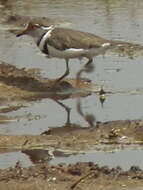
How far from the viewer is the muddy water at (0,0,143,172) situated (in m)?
10.6

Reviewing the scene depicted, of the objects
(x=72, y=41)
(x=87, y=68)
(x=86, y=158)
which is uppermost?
(x=72, y=41)

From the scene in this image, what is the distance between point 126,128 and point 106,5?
887 cm

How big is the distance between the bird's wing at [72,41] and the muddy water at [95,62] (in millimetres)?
559

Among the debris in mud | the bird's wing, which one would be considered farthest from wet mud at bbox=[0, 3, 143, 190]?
the bird's wing

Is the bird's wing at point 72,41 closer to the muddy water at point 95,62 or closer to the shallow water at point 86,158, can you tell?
the muddy water at point 95,62

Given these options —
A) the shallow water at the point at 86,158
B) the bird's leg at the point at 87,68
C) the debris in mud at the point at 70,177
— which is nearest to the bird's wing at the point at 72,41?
the bird's leg at the point at 87,68

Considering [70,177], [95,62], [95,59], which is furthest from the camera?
[95,59]

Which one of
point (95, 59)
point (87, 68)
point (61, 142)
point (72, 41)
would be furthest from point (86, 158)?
point (95, 59)

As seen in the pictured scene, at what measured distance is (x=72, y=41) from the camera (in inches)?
489

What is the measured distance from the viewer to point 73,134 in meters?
9.72

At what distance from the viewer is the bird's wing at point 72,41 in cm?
1235

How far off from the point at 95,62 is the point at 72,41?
1246mm

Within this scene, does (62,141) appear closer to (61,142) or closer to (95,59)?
(61,142)

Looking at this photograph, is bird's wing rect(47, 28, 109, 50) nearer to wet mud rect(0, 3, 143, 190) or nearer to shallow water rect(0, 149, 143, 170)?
wet mud rect(0, 3, 143, 190)
